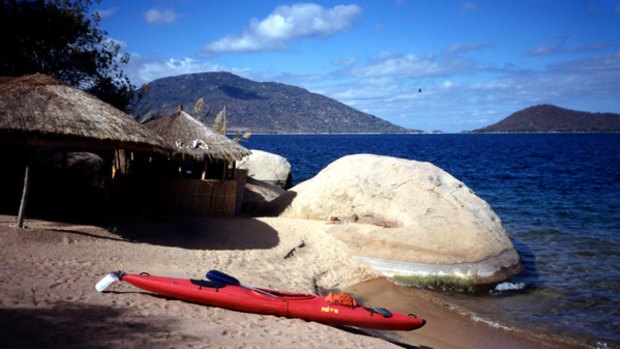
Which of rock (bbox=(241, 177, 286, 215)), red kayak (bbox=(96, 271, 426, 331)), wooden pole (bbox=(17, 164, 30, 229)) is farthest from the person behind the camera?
rock (bbox=(241, 177, 286, 215))

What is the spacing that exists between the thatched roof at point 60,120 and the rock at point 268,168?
8.87m

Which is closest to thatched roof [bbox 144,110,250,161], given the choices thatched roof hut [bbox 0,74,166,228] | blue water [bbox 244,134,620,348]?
thatched roof hut [bbox 0,74,166,228]

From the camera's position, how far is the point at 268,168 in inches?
783

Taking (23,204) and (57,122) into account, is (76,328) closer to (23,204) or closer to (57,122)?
(23,204)

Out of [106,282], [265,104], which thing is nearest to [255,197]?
[106,282]

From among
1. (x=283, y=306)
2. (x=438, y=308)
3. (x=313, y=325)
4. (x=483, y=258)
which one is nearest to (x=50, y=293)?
(x=283, y=306)

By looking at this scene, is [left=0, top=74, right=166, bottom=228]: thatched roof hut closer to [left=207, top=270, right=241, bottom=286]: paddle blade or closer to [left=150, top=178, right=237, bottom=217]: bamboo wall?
[left=150, top=178, right=237, bottom=217]: bamboo wall

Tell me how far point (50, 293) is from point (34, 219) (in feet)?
15.5

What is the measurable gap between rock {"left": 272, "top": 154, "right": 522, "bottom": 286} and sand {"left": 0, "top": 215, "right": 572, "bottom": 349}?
0.68m

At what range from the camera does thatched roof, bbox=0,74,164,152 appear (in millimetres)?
9172

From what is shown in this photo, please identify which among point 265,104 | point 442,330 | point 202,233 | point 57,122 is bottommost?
point 442,330

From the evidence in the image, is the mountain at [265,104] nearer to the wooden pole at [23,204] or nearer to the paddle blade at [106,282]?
the wooden pole at [23,204]

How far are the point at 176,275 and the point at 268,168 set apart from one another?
1168 centimetres

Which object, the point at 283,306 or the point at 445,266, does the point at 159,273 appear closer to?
the point at 283,306
